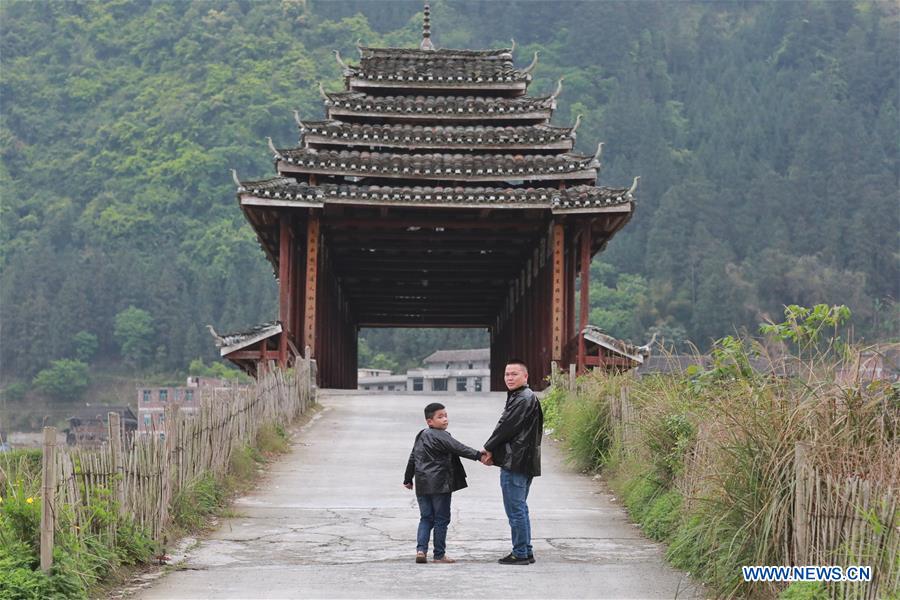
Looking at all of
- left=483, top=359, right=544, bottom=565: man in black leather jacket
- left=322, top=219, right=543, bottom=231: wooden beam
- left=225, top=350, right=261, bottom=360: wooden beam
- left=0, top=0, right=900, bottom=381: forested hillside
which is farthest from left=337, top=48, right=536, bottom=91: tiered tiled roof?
A: left=0, top=0, right=900, bottom=381: forested hillside

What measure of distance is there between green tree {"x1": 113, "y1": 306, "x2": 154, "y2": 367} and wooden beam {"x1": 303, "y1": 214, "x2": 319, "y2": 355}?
7680 centimetres

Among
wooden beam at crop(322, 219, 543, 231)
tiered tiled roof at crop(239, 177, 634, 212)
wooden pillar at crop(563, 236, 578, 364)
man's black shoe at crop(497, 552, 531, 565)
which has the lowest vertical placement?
man's black shoe at crop(497, 552, 531, 565)

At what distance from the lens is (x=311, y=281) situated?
27578mm

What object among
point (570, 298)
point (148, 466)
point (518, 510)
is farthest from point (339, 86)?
point (518, 510)

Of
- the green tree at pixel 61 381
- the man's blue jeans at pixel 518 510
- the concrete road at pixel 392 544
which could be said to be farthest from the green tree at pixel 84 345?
the man's blue jeans at pixel 518 510

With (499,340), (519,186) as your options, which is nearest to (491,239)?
(519,186)

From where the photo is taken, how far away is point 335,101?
29922 mm

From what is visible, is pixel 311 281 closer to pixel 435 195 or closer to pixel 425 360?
pixel 435 195

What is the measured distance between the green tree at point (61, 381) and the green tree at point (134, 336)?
4.12 meters

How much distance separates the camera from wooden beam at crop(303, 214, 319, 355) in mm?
27469

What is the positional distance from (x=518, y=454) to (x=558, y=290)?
17804 millimetres

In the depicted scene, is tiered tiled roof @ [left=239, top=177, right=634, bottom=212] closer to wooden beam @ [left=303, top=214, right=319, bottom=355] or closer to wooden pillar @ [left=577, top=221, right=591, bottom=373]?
wooden beam @ [left=303, top=214, right=319, bottom=355]

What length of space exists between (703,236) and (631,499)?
3560 inches

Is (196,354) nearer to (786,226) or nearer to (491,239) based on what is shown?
(786,226)
